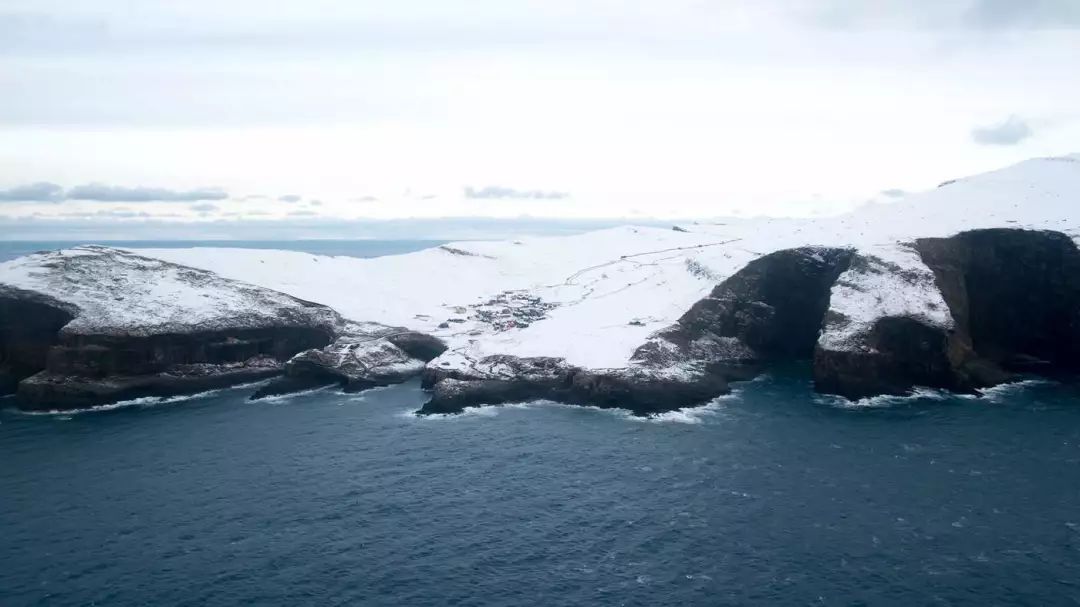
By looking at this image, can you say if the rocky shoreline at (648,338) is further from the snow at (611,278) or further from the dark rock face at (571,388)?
the snow at (611,278)

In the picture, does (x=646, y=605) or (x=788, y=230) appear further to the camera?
(x=788, y=230)

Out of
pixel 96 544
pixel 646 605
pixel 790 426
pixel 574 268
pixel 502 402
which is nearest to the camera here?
pixel 646 605

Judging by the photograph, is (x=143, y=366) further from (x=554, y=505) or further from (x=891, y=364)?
(x=891, y=364)

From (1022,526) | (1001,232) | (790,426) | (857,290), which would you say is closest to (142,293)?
(790,426)

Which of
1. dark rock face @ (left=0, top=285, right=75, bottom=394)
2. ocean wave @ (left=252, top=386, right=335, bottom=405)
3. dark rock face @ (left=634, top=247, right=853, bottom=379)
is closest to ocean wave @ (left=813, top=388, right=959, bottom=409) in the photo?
dark rock face @ (left=634, top=247, right=853, bottom=379)

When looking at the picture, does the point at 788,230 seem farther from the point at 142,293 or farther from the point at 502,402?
the point at 142,293

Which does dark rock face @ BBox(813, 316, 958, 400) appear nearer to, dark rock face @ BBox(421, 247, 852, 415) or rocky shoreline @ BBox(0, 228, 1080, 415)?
rocky shoreline @ BBox(0, 228, 1080, 415)
